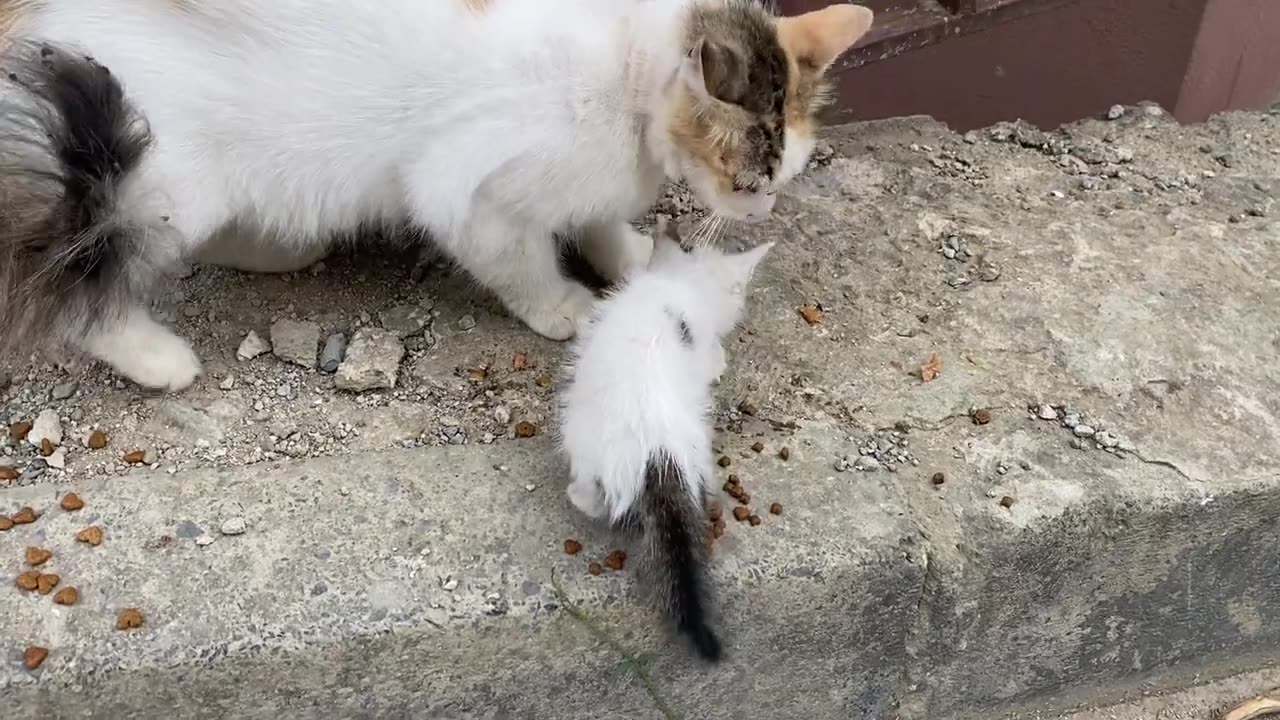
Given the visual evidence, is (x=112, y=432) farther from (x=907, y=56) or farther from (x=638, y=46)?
(x=907, y=56)

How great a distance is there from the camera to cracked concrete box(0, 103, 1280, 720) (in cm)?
132

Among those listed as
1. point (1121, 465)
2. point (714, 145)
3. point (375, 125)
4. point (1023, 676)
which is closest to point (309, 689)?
point (375, 125)

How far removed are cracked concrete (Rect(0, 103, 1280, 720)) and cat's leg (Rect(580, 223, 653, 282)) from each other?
0.69 ft

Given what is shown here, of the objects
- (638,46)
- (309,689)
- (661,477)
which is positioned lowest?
(309,689)

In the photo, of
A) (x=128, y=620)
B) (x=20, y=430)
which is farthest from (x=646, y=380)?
(x=20, y=430)

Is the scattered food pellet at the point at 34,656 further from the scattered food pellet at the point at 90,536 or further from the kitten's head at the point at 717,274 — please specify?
the kitten's head at the point at 717,274

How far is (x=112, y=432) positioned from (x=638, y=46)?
38.2 inches

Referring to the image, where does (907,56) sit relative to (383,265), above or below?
above

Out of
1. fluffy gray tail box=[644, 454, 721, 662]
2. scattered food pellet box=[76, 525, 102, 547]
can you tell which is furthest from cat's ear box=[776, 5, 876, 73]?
scattered food pellet box=[76, 525, 102, 547]

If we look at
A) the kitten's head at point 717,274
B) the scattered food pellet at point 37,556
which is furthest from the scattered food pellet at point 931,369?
the scattered food pellet at point 37,556

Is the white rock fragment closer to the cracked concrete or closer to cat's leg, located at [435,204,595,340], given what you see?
the cracked concrete

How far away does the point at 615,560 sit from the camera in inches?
54.2

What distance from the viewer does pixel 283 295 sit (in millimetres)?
1841

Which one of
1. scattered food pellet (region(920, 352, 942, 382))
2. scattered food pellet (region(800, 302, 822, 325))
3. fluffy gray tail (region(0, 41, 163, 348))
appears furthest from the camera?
scattered food pellet (region(800, 302, 822, 325))
